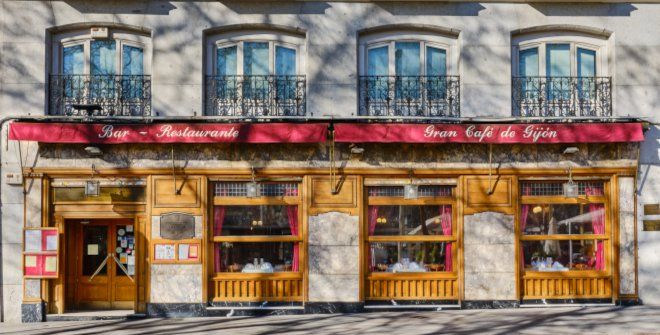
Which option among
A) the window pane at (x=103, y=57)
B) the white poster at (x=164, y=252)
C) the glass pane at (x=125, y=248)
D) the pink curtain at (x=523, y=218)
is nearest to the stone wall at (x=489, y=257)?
the pink curtain at (x=523, y=218)

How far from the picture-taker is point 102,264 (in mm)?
14391

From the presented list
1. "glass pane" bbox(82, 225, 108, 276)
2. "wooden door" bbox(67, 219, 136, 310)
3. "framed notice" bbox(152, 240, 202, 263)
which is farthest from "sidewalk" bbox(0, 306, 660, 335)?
"glass pane" bbox(82, 225, 108, 276)

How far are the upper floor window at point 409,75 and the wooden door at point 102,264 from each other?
18.0ft

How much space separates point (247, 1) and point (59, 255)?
6.12 meters

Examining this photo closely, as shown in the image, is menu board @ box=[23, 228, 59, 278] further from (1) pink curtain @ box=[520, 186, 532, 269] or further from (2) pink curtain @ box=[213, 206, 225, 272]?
(1) pink curtain @ box=[520, 186, 532, 269]

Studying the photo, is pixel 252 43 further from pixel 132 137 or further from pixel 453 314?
pixel 453 314

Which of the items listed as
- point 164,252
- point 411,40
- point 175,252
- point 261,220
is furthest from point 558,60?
point 164,252

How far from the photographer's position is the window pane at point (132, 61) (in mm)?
14422

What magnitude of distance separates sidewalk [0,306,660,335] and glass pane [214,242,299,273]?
1.02 m

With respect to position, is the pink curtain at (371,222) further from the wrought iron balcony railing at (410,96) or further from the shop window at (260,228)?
the wrought iron balcony railing at (410,96)

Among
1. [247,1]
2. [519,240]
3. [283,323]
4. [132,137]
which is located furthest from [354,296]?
[247,1]

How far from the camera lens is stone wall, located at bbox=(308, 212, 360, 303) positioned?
46.3 feet

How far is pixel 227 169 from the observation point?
14109 millimetres

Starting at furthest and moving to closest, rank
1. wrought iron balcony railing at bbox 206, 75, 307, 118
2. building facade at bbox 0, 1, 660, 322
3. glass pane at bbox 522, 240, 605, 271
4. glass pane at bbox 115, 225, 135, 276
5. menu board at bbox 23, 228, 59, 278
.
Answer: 1. glass pane at bbox 522, 240, 605, 271
2. glass pane at bbox 115, 225, 135, 276
3. wrought iron balcony railing at bbox 206, 75, 307, 118
4. building facade at bbox 0, 1, 660, 322
5. menu board at bbox 23, 228, 59, 278
